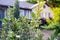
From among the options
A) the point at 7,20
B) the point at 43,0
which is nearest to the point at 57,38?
the point at 43,0

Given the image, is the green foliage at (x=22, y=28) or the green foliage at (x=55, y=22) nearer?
the green foliage at (x=55, y=22)

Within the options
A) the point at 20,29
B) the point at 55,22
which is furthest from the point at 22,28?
the point at 55,22

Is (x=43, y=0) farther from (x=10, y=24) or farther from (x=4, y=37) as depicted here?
(x=4, y=37)

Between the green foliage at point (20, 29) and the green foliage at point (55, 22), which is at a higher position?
the green foliage at point (55, 22)

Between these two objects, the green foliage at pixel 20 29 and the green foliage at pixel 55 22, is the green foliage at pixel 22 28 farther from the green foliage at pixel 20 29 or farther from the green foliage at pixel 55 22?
the green foliage at pixel 55 22

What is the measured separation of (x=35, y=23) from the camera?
2.32 meters

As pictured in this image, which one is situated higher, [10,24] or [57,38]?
[10,24]

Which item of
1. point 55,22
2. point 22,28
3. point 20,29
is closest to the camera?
point 55,22

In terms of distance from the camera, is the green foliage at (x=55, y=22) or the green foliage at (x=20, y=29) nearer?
the green foliage at (x=55, y=22)

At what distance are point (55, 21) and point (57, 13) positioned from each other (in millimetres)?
84

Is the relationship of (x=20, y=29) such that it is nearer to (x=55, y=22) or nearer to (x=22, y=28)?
(x=22, y=28)

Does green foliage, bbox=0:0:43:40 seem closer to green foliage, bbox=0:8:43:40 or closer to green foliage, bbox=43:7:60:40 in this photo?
green foliage, bbox=0:8:43:40

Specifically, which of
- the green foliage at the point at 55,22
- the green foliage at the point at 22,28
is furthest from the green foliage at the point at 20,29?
the green foliage at the point at 55,22

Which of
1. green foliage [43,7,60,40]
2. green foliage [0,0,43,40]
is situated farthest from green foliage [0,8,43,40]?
green foliage [43,7,60,40]
